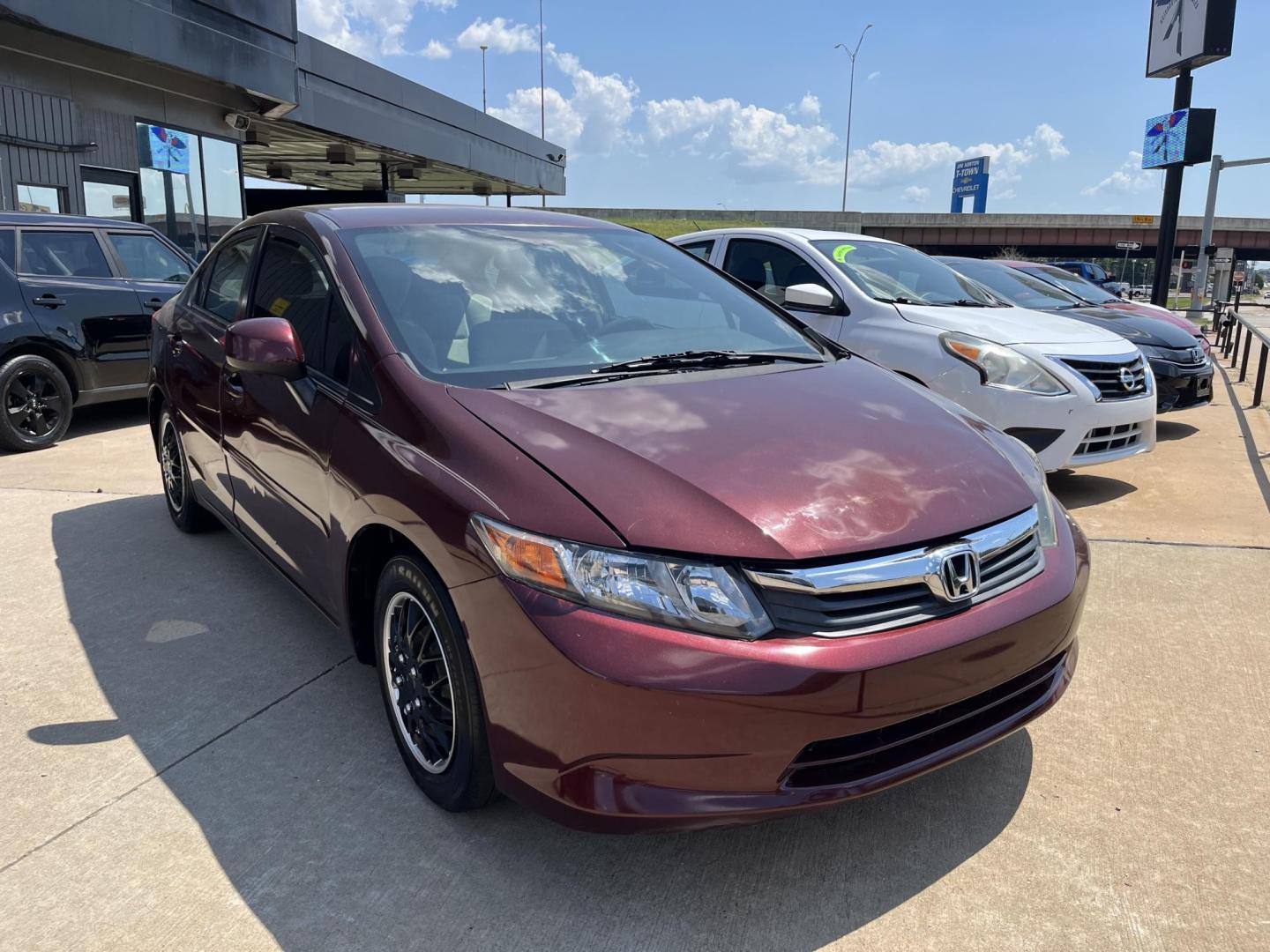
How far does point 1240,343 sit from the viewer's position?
52.4 ft

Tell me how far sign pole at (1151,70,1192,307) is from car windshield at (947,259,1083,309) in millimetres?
22625

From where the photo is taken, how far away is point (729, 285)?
12.7ft

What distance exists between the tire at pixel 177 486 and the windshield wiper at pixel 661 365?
273cm

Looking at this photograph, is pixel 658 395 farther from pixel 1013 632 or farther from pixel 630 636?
pixel 1013 632

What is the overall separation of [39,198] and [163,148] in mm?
2678

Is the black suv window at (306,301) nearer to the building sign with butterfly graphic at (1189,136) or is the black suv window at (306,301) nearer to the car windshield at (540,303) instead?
the car windshield at (540,303)

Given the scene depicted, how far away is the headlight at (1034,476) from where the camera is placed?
2.54 metres

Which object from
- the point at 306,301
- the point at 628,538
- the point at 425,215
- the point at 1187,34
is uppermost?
the point at 1187,34

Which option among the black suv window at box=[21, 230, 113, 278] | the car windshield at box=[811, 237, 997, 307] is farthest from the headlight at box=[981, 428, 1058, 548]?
the black suv window at box=[21, 230, 113, 278]

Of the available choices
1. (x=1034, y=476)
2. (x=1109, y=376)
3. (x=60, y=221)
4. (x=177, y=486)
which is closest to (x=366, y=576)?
(x=1034, y=476)

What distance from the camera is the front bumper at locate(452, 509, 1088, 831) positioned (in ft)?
6.38

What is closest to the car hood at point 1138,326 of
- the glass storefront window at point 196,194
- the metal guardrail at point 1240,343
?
the metal guardrail at point 1240,343

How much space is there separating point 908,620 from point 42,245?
309 inches

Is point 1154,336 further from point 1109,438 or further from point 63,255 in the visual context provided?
point 63,255
